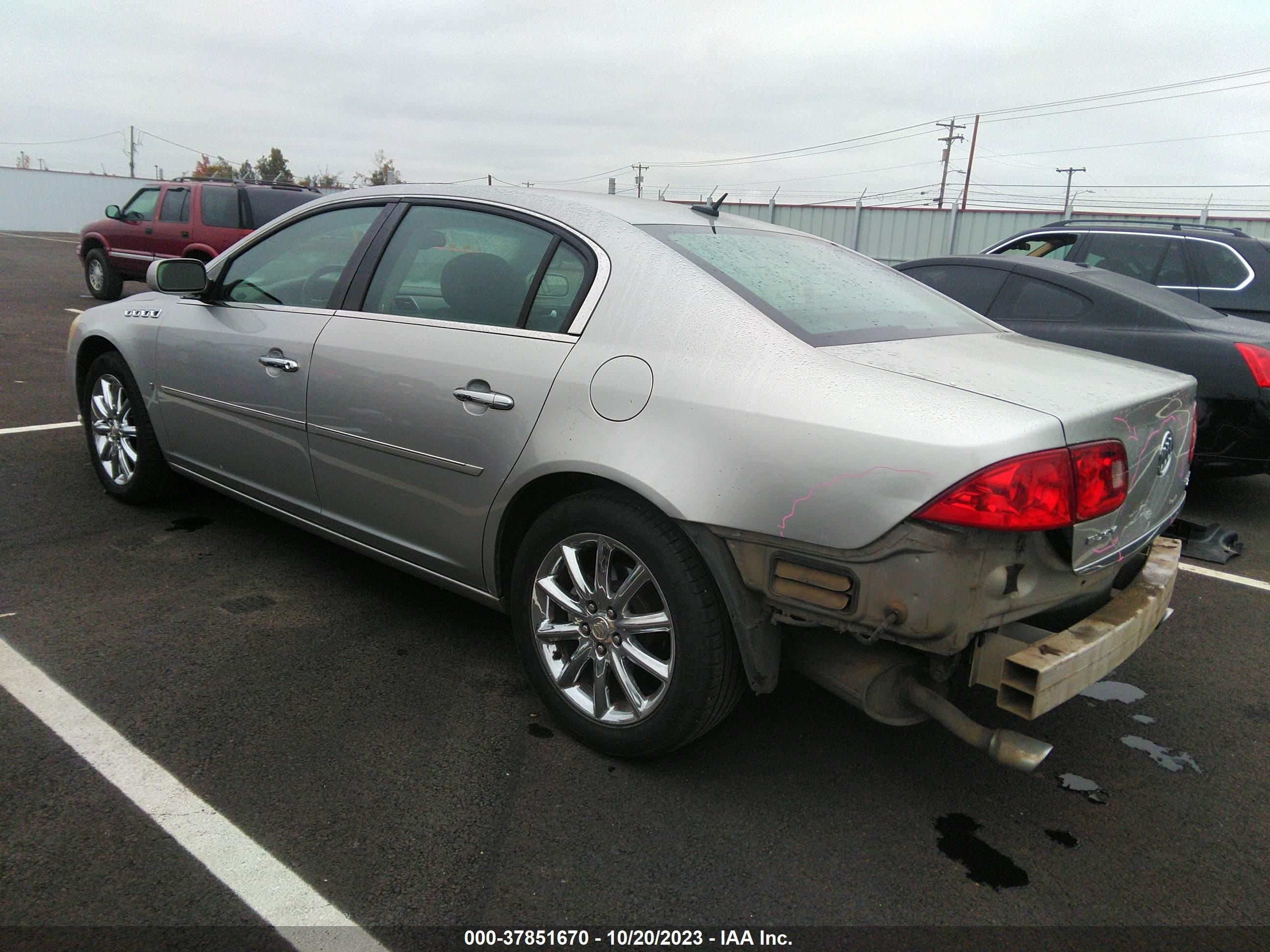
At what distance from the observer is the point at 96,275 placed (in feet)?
45.3

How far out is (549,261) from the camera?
2953 mm

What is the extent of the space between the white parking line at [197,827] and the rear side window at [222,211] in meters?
10.4

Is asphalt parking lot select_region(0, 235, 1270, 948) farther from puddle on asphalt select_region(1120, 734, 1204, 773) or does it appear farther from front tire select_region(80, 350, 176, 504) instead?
front tire select_region(80, 350, 176, 504)

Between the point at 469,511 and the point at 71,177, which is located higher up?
the point at 71,177

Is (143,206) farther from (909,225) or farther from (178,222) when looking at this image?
(909,225)

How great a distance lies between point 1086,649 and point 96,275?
Answer: 15.0m

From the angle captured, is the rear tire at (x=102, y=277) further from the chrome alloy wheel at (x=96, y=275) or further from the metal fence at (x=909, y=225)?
the metal fence at (x=909, y=225)

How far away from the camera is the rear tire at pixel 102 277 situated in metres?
13.4

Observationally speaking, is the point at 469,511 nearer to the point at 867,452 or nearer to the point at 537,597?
the point at 537,597

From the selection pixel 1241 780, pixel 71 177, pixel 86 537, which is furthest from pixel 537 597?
pixel 71 177

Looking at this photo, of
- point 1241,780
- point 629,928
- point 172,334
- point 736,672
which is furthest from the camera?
point 172,334

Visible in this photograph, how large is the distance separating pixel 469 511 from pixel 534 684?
1.89 ft

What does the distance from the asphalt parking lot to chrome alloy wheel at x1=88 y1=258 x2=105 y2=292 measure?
37.4 feet

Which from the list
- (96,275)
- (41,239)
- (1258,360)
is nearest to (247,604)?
(1258,360)
